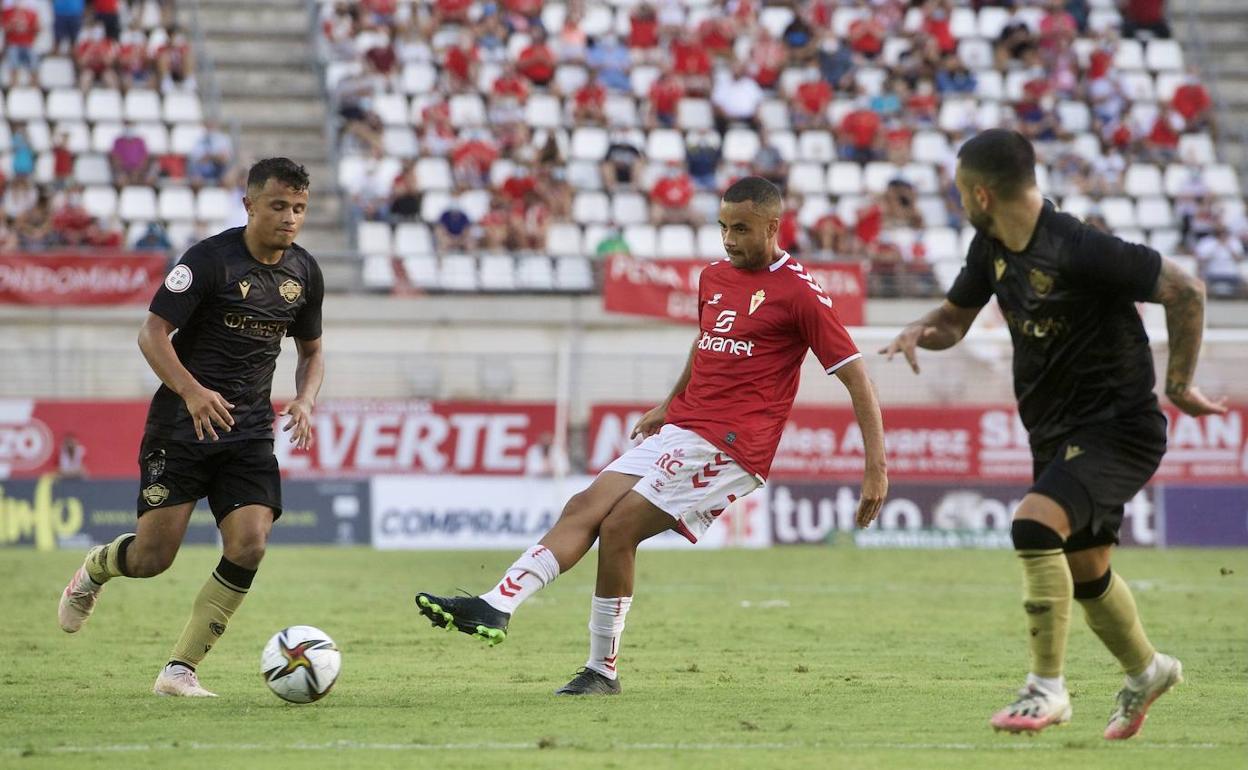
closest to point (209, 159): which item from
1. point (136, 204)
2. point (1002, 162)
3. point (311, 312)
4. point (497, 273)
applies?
point (136, 204)

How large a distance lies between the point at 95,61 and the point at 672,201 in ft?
29.9

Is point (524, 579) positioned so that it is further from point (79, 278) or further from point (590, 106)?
point (590, 106)

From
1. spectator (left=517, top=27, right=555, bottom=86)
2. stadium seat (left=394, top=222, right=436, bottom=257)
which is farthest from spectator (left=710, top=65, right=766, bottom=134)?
stadium seat (left=394, top=222, right=436, bottom=257)

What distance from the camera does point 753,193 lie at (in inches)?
332

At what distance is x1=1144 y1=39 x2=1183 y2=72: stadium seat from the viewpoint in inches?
1281

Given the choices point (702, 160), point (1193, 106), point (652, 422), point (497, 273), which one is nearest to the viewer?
point (652, 422)

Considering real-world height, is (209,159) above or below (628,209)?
above

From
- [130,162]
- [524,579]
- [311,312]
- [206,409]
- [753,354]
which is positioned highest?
[130,162]

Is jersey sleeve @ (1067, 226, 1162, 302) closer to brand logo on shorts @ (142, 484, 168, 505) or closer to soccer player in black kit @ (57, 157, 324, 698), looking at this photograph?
soccer player in black kit @ (57, 157, 324, 698)

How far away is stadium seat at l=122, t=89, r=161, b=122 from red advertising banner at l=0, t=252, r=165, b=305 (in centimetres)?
464

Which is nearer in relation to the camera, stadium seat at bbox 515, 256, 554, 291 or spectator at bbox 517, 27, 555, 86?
stadium seat at bbox 515, 256, 554, 291

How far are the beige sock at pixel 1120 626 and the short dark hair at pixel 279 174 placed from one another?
413 cm

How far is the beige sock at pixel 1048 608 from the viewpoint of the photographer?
6.99 meters

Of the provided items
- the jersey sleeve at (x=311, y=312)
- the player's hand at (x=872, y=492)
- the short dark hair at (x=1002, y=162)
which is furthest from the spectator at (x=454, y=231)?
the short dark hair at (x=1002, y=162)
